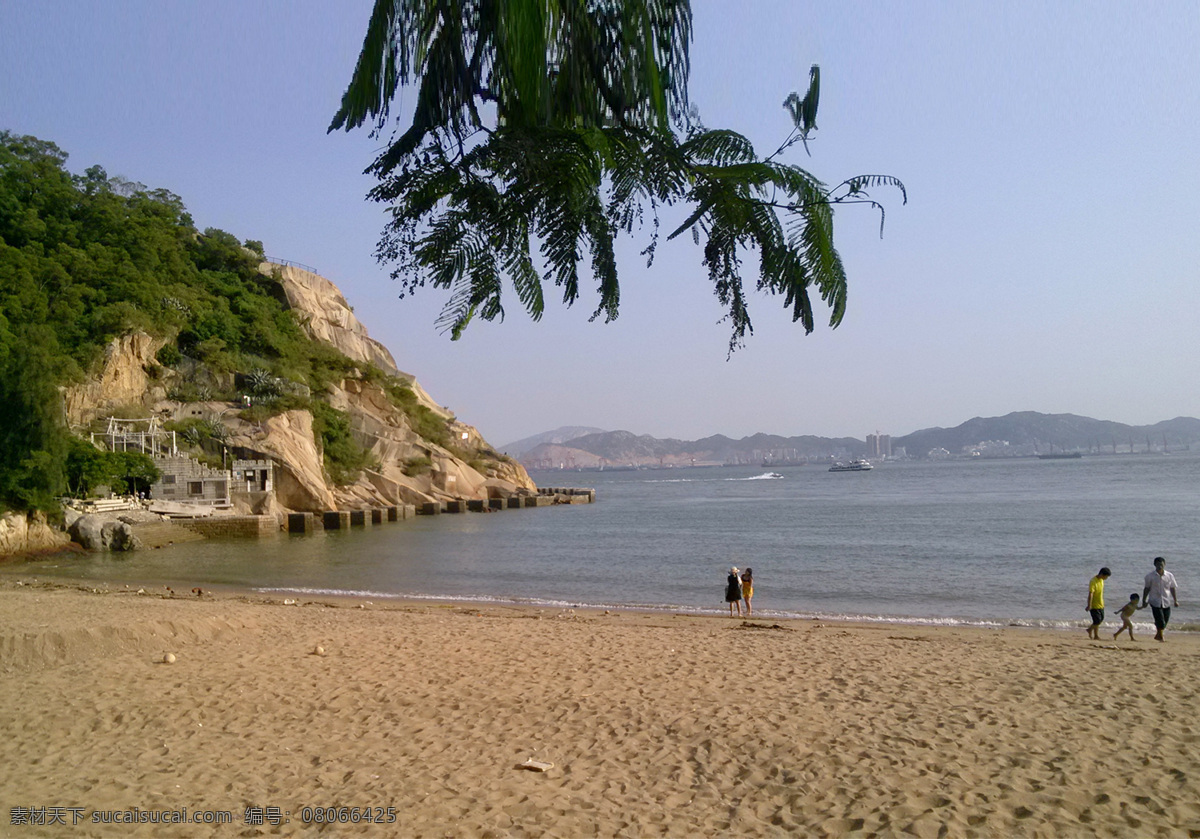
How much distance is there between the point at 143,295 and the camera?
4738cm

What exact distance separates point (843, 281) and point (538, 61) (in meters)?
1.01

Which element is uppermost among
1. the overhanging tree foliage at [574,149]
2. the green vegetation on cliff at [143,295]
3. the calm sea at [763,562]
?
the green vegetation on cliff at [143,295]

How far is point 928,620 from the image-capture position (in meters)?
Answer: 17.7

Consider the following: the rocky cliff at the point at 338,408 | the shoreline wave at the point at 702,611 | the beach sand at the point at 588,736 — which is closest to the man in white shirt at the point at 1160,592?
the beach sand at the point at 588,736

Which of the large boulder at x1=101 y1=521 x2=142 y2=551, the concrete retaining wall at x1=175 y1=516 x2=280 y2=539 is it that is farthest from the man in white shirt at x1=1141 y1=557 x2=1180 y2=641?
the concrete retaining wall at x1=175 y1=516 x2=280 y2=539

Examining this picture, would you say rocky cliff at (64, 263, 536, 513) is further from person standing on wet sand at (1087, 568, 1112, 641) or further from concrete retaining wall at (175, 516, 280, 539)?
person standing on wet sand at (1087, 568, 1112, 641)

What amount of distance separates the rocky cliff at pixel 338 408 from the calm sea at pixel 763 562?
547 centimetres

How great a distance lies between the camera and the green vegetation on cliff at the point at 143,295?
43938mm

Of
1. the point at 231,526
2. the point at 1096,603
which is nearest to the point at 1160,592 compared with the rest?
the point at 1096,603

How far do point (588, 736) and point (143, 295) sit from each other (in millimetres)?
48835

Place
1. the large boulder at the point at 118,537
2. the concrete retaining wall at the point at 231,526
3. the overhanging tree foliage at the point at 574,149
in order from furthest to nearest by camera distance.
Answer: the concrete retaining wall at the point at 231,526, the large boulder at the point at 118,537, the overhanging tree foliage at the point at 574,149

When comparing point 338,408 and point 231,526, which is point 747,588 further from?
point 338,408

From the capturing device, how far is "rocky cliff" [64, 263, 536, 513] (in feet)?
145

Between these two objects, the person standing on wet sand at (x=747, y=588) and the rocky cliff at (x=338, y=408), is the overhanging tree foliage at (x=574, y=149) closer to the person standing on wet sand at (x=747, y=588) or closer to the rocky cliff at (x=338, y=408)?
the person standing on wet sand at (x=747, y=588)
